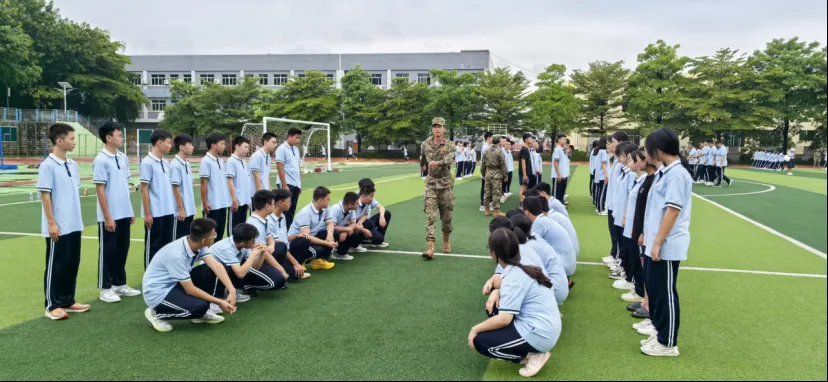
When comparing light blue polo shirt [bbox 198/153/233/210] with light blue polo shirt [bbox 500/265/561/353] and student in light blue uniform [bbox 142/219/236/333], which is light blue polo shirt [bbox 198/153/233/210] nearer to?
student in light blue uniform [bbox 142/219/236/333]

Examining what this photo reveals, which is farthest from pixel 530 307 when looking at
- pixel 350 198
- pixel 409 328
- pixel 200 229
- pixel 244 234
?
pixel 350 198

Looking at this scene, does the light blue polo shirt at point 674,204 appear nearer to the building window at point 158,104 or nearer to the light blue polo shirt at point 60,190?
the light blue polo shirt at point 60,190

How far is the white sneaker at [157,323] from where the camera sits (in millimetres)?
4500

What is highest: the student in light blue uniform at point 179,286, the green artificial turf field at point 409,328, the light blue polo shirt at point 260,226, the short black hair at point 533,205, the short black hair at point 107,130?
the short black hair at point 107,130

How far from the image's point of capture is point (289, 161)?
27.2 feet

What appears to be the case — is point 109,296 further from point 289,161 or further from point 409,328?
point 289,161

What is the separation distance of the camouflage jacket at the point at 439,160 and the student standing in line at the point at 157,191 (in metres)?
3.23

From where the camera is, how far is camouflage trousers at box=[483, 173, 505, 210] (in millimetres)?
11202

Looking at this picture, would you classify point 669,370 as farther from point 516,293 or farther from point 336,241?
point 336,241

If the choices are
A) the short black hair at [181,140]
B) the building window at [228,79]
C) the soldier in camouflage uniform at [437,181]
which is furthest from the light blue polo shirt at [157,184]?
the building window at [228,79]

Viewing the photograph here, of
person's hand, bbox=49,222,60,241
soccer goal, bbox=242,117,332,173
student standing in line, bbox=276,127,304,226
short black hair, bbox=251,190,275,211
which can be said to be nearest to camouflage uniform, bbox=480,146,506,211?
student standing in line, bbox=276,127,304,226

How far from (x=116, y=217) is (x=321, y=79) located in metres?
40.1

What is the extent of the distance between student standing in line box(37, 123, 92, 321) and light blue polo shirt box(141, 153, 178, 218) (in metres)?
0.81

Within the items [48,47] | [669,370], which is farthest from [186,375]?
[48,47]
